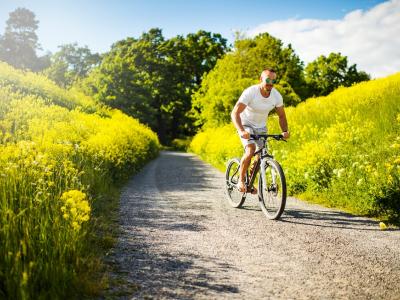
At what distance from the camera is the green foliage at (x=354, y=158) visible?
682cm

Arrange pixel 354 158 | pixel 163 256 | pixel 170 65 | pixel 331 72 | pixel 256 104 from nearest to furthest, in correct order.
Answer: pixel 163 256 < pixel 256 104 < pixel 354 158 < pixel 170 65 < pixel 331 72

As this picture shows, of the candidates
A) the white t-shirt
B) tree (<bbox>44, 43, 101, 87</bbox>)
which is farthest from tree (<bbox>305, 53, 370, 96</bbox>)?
the white t-shirt

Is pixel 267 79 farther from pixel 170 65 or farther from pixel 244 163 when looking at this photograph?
pixel 170 65

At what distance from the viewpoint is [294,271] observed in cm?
413

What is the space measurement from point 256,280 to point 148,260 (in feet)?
4.06

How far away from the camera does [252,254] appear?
4.70 m

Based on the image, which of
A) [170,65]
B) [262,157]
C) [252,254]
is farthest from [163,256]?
[170,65]

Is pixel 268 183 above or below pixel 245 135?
below

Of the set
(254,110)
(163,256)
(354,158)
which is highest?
(254,110)

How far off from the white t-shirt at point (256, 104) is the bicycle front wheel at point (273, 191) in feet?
2.56

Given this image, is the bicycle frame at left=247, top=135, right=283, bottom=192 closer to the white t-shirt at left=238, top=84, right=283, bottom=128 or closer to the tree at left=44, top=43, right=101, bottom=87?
the white t-shirt at left=238, top=84, right=283, bottom=128

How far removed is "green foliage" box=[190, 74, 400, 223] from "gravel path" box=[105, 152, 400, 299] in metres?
0.50

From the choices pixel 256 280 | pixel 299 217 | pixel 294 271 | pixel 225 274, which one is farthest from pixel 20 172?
pixel 299 217

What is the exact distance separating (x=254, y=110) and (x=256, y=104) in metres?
0.16
